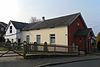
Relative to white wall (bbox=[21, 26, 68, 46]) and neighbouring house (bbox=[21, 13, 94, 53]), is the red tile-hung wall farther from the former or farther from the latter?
white wall (bbox=[21, 26, 68, 46])

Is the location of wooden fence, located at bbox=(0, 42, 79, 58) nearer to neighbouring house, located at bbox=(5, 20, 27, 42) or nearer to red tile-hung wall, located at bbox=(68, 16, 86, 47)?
red tile-hung wall, located at bbox=(68, 16, 86, 47)

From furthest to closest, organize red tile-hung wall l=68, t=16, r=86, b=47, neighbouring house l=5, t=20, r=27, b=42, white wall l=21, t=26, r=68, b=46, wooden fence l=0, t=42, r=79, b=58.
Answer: neighbouring house l=5, t=20, r=27, b=42, white wall l=21, t=26, r=68, b=46, red tile-hung wall l=68, t=16, r=86, b=47, wooden fence l=0, t=42, r=79, b=58

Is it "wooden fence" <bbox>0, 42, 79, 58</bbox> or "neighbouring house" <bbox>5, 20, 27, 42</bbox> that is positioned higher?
"neighbouring house" <bbox>5, 20, 27, 42</bbox>

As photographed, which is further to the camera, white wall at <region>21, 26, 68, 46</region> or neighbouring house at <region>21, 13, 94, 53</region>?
white wall at <region>21, 26, 68, 46</region>

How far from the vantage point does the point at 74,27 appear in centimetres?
3619

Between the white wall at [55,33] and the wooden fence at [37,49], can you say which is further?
the white wall at [55,33]

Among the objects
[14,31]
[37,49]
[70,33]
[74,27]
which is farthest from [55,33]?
[14,31]

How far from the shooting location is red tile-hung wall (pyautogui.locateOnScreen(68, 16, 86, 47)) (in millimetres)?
34906

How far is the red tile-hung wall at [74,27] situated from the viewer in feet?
→ 115

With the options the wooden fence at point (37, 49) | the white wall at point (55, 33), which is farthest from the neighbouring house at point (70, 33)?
the wooden fence at point (37, 49)

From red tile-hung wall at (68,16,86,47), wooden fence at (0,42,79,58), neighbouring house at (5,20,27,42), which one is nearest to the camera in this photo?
wooden fence at (0,42,79,58)

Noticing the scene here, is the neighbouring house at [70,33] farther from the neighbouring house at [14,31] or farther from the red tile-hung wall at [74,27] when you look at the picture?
the neighbouring house at [14,31]

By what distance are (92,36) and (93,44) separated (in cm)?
163

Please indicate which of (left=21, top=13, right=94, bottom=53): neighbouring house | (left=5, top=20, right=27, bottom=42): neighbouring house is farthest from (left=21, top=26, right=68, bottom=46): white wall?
(left=5, top=20, right=27, bottom=42): neighbouring house
